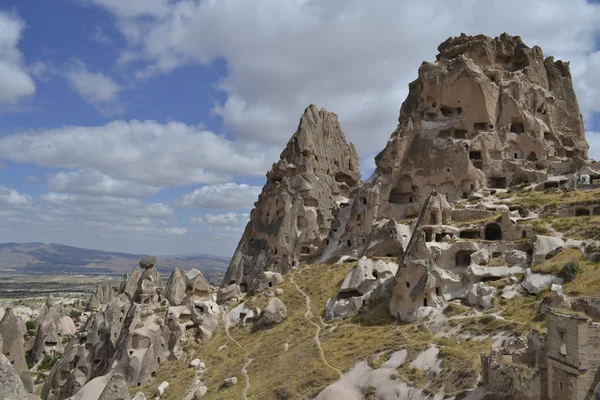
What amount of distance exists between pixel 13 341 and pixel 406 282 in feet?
91.6

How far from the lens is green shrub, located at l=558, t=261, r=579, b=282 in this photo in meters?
28.3

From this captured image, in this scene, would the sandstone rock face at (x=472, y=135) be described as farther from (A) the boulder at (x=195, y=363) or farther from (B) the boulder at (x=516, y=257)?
(A) the boulder at (x=195, y=363)

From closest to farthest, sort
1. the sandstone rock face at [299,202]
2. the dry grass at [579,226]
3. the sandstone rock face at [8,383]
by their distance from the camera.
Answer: the sandstone rock face at [8,383] → the dry grass at [579,226] → the sandstone rock face at [299,202]

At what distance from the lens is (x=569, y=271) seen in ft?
93.5

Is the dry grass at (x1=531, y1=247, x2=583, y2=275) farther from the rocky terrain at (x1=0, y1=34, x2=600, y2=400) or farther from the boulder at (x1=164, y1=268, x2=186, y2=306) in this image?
the boulder at (x1=164, y1=268, x2=186, y2=306)

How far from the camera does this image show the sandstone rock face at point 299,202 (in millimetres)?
56375

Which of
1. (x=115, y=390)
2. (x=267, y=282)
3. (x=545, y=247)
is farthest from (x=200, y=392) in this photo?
(x=115, y=390)

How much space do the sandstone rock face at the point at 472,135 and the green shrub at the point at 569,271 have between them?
20974 millimetres

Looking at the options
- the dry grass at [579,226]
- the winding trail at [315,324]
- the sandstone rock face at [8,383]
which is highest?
the dry grass at [579,226]

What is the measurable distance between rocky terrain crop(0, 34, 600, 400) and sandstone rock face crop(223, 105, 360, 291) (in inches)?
8.3

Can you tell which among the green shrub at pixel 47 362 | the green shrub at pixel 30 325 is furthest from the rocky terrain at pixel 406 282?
the green shrub at pixel 30 325

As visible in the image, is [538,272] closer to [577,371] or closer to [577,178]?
[577,371]

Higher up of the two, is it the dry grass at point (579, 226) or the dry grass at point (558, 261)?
the dry grass at point (579, 226)

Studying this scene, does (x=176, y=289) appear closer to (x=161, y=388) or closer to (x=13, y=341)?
(x=13, y=341)
